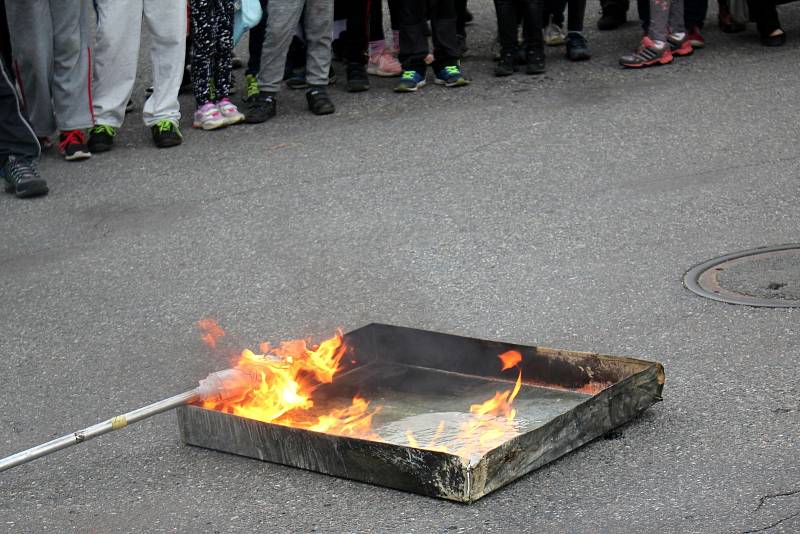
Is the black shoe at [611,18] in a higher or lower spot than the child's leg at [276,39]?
lower

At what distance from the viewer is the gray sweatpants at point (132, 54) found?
786 centimetres

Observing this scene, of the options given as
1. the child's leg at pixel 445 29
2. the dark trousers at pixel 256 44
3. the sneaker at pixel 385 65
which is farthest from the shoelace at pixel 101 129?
the child's leg at pixel 445 29

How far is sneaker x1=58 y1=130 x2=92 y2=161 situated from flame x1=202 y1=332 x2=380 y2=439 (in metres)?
3.75

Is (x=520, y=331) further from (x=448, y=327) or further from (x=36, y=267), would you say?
(x=36, y=267)

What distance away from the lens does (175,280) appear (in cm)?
584

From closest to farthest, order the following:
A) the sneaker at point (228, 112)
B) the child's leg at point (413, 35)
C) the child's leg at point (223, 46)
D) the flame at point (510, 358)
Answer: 1. the flame at point (510, 358)
2. the child's leg at point (223, 46)
3. the sneaker at point (228, 112)
4. the child's leg at point (413, 35)

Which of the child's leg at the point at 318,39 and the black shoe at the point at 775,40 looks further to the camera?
the black shoe at the point at 775,40

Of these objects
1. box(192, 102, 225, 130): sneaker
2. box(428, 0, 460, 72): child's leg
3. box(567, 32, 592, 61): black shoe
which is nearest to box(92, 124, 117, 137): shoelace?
box(192, 102, 225, 130): sneaker

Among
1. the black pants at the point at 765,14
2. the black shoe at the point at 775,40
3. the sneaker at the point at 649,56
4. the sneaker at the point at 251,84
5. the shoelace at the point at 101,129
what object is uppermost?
the black pants at the point at 765,14

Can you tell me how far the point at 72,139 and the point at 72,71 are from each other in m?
0.43

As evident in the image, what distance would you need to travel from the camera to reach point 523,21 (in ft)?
29.1

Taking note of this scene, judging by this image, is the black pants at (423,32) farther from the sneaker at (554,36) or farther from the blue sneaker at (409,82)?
the sneaker at (554,36)

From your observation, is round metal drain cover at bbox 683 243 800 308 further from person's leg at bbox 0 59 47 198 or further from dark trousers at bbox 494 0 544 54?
person's leg at bbox 0 59 47 198

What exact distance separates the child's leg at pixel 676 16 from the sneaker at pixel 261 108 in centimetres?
296
